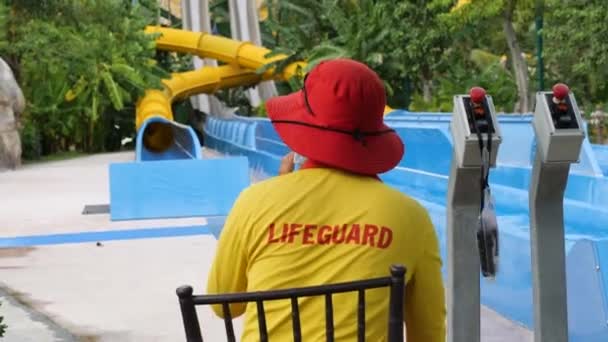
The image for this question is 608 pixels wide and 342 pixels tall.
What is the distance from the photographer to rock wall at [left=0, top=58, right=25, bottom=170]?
24.7m

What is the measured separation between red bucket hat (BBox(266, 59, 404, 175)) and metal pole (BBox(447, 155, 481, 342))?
180cm

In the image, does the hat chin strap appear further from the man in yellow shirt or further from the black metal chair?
the black metal chair

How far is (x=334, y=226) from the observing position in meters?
2.15

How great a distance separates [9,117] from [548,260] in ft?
73.7

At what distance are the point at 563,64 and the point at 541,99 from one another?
24.4 meters

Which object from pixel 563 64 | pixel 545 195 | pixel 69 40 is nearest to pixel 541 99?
pixel 545 195

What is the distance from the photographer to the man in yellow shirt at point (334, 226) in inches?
84.2

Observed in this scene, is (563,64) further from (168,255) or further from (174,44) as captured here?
(168,255)

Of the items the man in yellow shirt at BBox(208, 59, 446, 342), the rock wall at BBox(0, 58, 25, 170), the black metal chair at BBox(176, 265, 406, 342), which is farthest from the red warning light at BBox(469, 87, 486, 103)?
the rock wall at BBox(0, 58, 25, 170)

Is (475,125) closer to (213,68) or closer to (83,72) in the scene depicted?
(83,72)

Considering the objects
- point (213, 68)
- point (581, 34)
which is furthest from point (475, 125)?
point (213, 68)

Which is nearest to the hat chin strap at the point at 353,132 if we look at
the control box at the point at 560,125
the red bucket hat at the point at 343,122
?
the red bucket hat at the point at 343,122

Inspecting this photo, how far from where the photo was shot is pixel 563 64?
89.8 ft

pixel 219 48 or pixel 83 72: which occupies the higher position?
pixel 219 48
